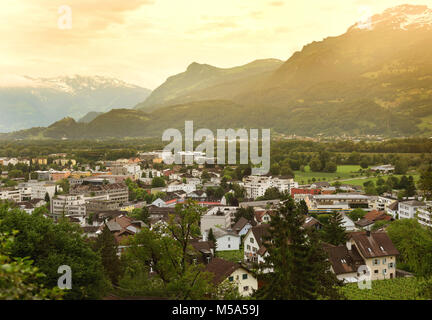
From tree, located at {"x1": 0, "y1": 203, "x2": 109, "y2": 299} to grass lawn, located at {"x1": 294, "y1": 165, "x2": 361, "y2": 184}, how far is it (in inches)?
2050

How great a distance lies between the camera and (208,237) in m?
28.2

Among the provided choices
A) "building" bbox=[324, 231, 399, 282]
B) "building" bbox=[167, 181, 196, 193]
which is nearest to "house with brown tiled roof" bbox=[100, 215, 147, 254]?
"building" bbox=[324, 231, 399, 282]

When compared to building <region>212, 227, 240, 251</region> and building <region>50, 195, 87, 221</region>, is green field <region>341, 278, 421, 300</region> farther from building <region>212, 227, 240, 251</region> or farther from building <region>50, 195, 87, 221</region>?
building <region>50, 195, 87, 221</region>

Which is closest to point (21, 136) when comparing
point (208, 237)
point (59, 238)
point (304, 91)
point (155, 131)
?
point (155, 131)

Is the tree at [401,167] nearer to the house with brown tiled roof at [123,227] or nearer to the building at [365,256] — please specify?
the building at [365,256]

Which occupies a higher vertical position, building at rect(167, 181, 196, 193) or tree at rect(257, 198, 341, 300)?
tree at rect(257, 198, 341, 300)

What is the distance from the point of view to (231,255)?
1037 inches

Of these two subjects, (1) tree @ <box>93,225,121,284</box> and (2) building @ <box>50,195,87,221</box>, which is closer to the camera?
(1) tree @ <box>93,225,121,284</box>

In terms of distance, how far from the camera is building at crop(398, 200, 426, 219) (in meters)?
35.8

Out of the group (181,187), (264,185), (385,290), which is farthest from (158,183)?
(385,290)

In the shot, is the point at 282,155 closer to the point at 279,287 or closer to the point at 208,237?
the point at 208,237

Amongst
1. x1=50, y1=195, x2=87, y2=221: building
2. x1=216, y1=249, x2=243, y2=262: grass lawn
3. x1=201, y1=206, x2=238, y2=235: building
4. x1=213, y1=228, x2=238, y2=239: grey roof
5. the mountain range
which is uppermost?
the mountain range

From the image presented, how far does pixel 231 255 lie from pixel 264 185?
27650 millimetres

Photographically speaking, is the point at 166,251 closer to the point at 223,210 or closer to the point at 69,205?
the point at 223,210
